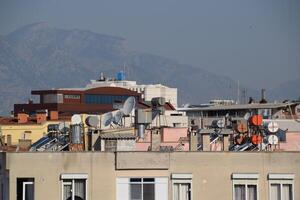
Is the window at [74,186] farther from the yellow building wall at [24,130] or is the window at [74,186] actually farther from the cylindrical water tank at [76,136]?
the yellow building wall at [24,130]

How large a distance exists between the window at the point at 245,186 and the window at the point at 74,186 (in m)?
3.48

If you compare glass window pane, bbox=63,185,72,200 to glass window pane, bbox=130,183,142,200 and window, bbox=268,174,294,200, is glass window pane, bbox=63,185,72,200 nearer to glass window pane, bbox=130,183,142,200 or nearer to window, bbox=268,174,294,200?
glass window pane, bbox=130,183,142,200

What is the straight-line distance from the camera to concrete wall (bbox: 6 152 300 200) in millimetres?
27547

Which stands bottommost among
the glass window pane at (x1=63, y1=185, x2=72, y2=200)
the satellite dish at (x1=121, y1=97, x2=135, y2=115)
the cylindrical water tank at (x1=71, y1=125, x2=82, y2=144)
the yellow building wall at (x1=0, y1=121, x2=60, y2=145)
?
the glass window pane at (x1=63, y1=185, x2=72, y2=200)

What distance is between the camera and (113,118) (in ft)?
135

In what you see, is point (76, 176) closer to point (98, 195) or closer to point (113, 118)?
point (98, 195)

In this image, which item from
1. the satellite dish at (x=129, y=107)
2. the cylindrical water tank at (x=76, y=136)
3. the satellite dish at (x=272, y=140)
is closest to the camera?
the cylindrical water tank at (x=76, y=136)

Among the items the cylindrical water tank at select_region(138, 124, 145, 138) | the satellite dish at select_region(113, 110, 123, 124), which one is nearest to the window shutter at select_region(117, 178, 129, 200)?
the cylindrical water tank at select_region(138, 124, 145, 138)

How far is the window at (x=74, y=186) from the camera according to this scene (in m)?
27.5

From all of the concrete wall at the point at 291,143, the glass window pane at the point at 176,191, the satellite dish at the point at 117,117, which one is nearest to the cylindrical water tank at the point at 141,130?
the satellite dish at the point at 117,117

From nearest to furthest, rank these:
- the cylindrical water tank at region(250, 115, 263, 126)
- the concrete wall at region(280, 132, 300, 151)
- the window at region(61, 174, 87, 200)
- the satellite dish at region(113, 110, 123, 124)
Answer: the window at region(61, 174, 87, 200), the cylindrical water tank at region(250, 115, 263, 126), the satellite dish at region(113, 110, 123, 124), the concrete wall at region(280, 132, 300, 151)

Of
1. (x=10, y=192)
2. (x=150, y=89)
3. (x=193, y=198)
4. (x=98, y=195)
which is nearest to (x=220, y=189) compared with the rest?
(x=193, y=198)

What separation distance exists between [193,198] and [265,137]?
8081 mm

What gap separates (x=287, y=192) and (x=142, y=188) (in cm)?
336
